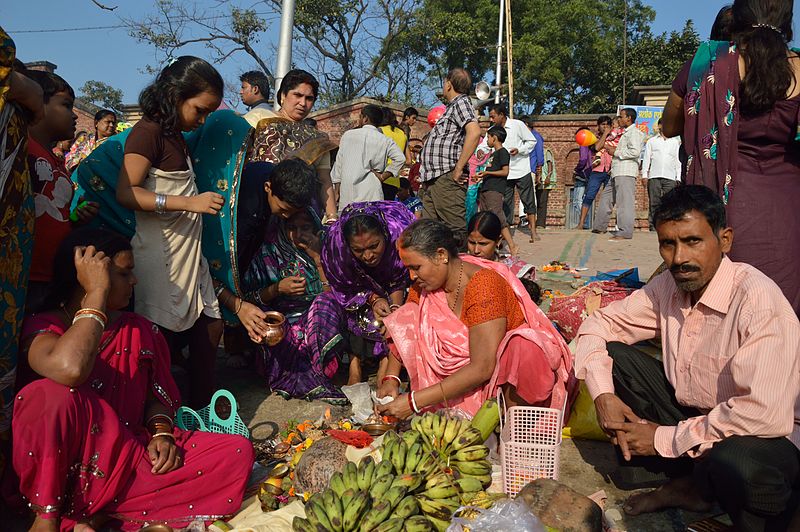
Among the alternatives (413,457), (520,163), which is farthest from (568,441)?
(520,163)

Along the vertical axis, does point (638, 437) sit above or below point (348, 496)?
above

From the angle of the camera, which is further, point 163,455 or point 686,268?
point 163,455

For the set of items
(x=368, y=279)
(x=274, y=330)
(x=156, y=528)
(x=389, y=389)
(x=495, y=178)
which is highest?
(x=495, y=178)

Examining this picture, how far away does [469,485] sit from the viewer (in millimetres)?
2572

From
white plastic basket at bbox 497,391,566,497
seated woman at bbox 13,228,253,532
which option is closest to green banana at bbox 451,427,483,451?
white plastic basket at bbox 497,391,566,497

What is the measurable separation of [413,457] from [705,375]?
132cm

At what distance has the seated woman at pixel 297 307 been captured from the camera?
4219 mm

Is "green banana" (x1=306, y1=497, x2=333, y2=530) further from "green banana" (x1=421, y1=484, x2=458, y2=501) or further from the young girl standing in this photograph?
the young girl standing

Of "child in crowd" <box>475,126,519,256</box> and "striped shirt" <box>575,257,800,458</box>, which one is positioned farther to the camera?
"child in crowd" <box>475,126,519,256</box>

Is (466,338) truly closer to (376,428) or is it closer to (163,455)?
(376,428)

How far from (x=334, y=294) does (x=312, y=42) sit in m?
21.9

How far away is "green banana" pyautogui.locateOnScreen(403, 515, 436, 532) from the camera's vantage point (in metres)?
2.18

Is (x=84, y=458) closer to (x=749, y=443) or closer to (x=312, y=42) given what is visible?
(x=749, y=443)

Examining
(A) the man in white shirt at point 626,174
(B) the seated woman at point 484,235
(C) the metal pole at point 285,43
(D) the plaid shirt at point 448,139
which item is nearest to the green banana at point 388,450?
(B) the seated woman at point 484,235
